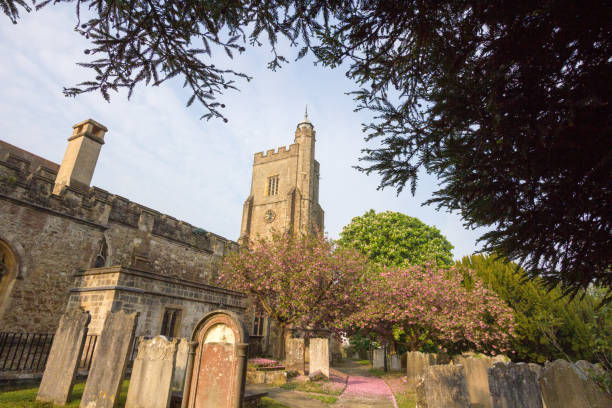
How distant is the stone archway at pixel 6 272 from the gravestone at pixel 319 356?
11.5 metres

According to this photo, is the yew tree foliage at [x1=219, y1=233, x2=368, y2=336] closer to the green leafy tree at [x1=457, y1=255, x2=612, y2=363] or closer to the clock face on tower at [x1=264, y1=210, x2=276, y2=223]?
the green leafy tree at [x1=457, y1=255, x2=612, y2=363]

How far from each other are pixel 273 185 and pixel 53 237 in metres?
25.8

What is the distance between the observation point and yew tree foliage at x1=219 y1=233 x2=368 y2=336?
14.5 metres

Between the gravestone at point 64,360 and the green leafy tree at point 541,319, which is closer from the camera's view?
the gravestone at point 64,360

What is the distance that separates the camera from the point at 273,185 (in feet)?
122

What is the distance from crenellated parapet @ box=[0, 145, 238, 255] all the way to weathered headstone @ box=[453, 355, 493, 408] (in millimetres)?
15531

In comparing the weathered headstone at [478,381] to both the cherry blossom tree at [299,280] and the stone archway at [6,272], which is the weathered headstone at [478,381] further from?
the stone archway at [6,272]

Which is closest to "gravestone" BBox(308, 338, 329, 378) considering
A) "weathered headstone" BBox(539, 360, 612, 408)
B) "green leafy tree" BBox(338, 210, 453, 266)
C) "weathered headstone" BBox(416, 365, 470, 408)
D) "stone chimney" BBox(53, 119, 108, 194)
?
"weathered headstone" BBox(416, 365, 470, 408)

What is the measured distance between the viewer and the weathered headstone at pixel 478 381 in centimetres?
Result: 838

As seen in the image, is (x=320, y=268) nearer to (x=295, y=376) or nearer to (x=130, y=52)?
(x=295, y=376)

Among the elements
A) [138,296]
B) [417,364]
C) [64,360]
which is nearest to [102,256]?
[138,296]

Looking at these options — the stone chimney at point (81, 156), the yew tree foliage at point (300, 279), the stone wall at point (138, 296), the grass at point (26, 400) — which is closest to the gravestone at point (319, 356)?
the yew tree foliage at point (300, 279)

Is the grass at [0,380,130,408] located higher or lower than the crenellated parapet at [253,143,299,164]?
lower

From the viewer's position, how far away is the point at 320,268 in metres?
15.0
